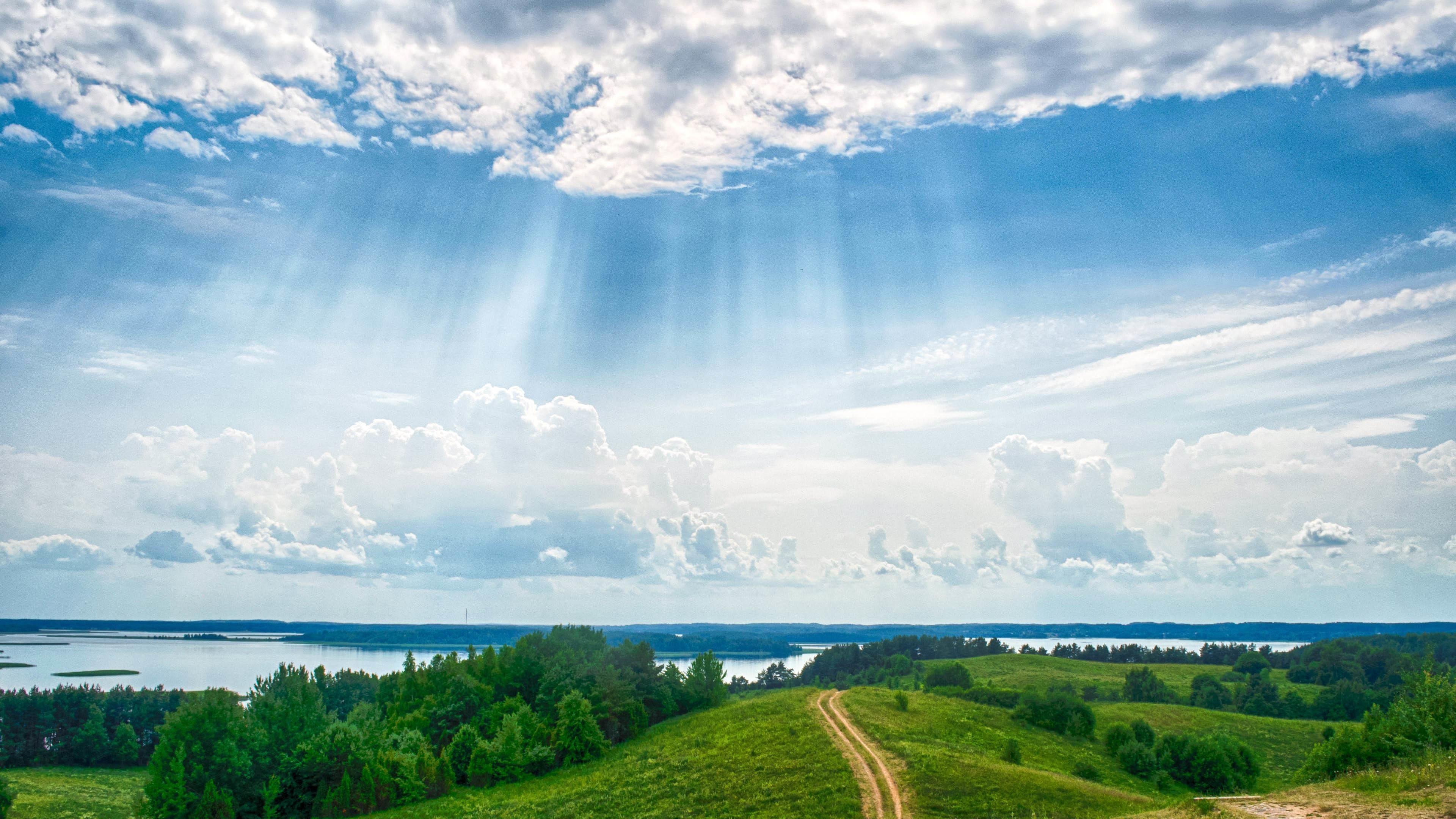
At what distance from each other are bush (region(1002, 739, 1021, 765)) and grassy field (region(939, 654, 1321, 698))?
54969mm

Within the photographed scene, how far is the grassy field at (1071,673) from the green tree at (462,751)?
64.1 metres

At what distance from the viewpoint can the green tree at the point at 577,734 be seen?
208 ft

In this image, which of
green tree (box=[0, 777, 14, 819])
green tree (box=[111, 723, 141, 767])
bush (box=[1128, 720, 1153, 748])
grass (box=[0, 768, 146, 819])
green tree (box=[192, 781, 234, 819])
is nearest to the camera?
green tree (box=[192, 781, 234, 819])

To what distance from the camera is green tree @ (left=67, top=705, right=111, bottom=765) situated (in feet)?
355

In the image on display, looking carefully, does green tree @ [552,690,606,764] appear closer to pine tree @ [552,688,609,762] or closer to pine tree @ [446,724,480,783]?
pine tree @ [552,688,609,762]

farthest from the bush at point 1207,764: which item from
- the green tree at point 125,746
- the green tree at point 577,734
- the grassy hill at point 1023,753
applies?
the green tree at point 125,746

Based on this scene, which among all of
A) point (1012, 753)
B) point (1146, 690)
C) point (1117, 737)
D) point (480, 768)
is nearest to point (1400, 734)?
point (1012, 753)

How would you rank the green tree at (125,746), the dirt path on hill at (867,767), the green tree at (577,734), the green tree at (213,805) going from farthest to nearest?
1. the green tree at (125,746)
2. the green tree at (577,734)
3. the green tree at (213,805)
4. the dirt path on hill at (867,767)

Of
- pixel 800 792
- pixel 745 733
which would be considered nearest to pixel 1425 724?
pixel 800 792

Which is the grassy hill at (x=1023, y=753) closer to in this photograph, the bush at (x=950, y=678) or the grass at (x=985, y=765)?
the grass at (x=985, y=765)

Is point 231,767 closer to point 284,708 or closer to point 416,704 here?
point 284,708

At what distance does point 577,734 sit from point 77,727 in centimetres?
9075

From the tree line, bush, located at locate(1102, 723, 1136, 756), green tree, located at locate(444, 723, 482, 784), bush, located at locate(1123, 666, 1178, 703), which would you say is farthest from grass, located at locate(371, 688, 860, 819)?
bush, located at locate(1123, 666, 1178, 703)

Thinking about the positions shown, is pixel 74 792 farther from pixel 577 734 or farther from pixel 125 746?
pixel 577 734
